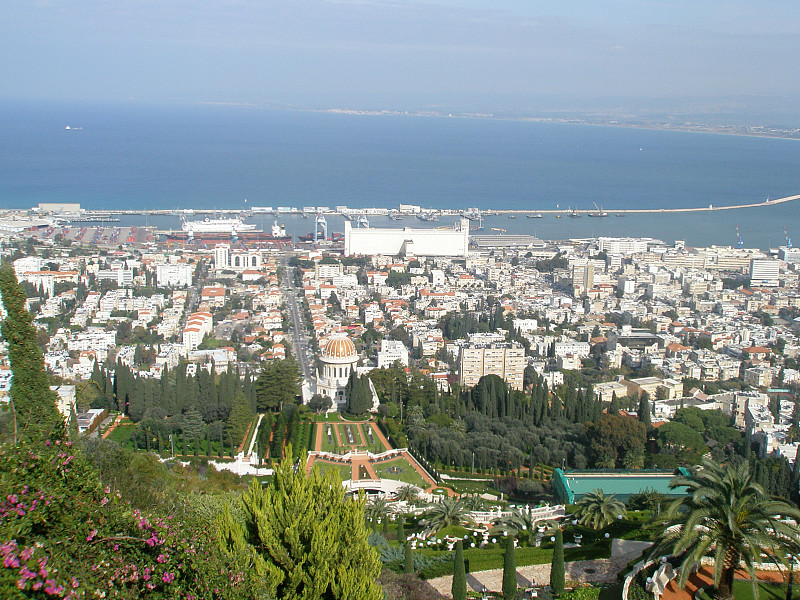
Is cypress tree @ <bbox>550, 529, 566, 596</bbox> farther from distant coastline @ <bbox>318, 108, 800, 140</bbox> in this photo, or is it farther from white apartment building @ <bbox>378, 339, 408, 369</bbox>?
distant coastline @ <bbox>318, 108, 800, 140</bbox>

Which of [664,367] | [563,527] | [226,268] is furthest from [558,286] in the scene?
[563,527]

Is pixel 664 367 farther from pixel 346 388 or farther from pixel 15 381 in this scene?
pixel 15 381

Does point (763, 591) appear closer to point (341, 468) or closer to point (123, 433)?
point (341, 468)

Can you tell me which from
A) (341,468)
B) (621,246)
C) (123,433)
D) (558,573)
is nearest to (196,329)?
(123,433)

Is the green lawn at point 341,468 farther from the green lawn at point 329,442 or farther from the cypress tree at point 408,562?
the cypress tree at point 408,562

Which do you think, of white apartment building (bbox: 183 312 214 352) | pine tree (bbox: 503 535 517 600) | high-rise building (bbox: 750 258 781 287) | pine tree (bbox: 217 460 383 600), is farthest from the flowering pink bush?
high-rise building (bbox: 750 258 781 287)

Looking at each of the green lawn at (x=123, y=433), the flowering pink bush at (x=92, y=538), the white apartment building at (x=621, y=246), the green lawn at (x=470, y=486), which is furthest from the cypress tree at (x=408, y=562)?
the white apartment building at (x=621, y=246)

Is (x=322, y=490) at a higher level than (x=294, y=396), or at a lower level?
higher
